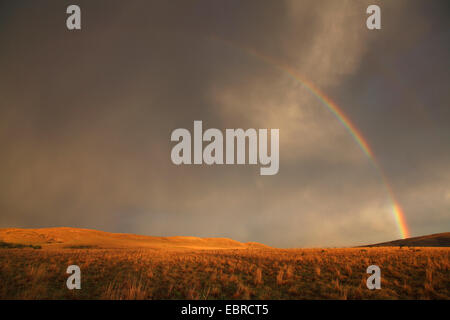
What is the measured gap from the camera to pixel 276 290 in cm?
855

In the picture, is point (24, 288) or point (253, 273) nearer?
point (24, 288)

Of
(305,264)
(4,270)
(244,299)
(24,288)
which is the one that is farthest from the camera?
(305,264)
